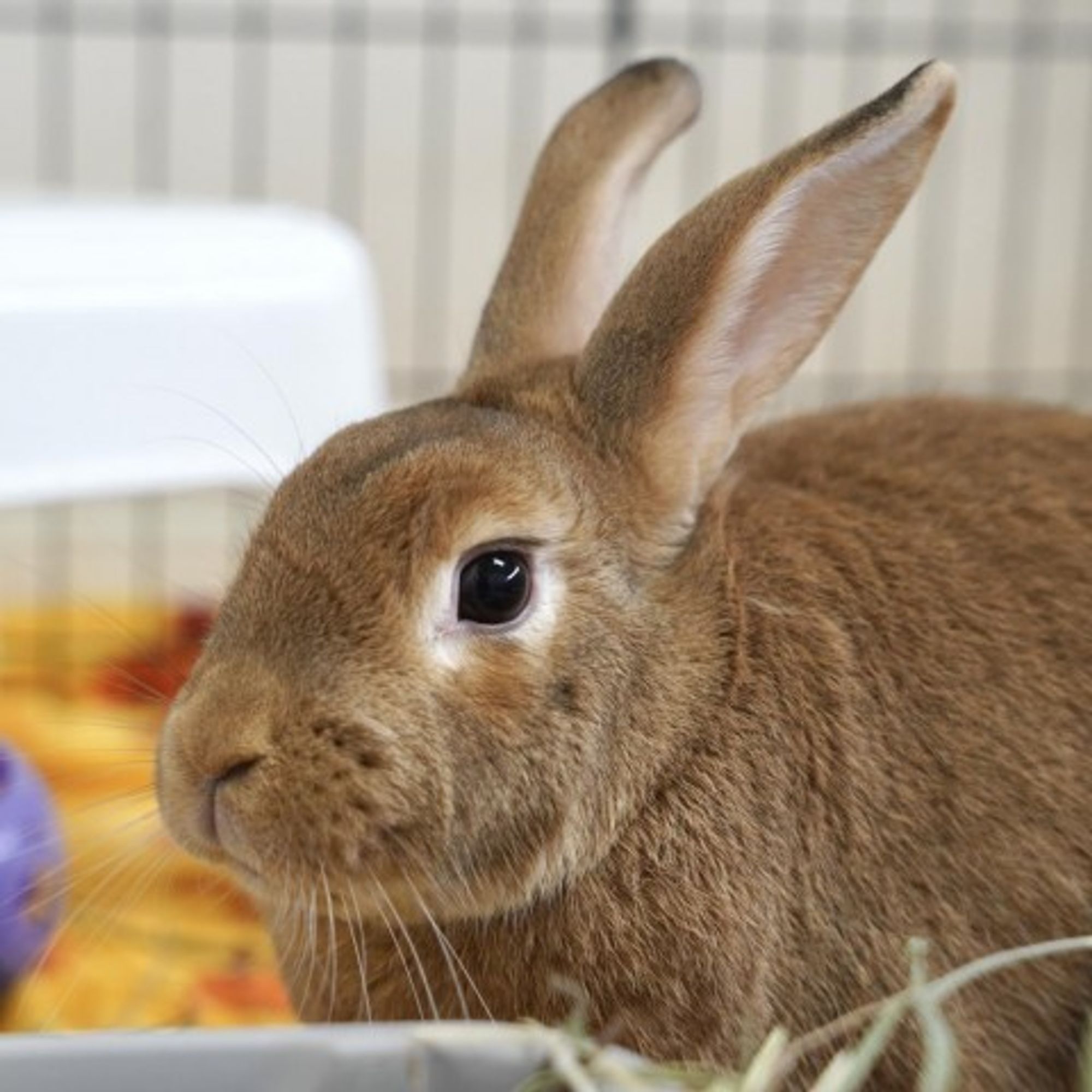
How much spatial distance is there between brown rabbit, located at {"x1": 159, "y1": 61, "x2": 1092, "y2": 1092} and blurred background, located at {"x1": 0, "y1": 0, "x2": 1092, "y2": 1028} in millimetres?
2091

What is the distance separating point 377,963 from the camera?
1.21 metres

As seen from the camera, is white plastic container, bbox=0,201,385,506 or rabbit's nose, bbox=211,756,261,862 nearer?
rabbit's nose, bbox=211,756,261,862

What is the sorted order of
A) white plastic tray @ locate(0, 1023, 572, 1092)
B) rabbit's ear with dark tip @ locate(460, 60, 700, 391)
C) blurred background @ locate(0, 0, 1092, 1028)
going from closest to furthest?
1. white plastic tray @ locate(0, 1023, 572, 1092)
2. rabbit's ear with dark tip @ locate(460, 60, 700, 391)
3. blurred background @ locate(0, 0, 1092, 1028)

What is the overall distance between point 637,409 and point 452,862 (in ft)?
0.89

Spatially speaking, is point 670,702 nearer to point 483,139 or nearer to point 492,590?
point 492,590

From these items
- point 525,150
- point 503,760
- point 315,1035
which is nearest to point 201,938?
point 503,760

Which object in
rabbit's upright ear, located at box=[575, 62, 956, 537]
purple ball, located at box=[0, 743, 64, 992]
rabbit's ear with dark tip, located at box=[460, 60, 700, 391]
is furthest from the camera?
purple ball, located at box=[0, 743, 64, 992]

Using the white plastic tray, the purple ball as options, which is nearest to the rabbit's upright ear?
the white plastic tray

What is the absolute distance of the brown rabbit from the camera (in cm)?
111

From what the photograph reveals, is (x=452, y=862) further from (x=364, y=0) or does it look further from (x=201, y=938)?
(x=364, y=0)

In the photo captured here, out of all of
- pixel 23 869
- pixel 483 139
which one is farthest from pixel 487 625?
pixel 483 139

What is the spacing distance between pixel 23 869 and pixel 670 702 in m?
0.64

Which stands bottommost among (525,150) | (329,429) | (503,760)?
(503,760)

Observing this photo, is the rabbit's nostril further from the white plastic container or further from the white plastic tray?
the white plastic container
